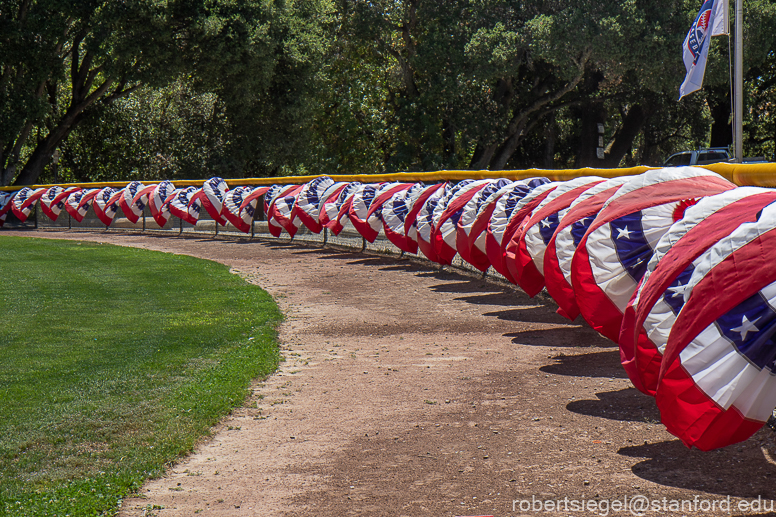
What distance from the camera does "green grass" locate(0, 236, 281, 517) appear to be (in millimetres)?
4535

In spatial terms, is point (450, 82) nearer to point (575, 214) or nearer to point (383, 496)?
point (575, 214)

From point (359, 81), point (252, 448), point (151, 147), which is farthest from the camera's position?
Result: point (151, 147)

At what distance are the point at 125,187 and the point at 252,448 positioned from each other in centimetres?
2335

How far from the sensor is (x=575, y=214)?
23.7ft

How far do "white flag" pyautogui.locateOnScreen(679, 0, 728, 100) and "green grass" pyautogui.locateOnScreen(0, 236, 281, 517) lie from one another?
11362mm

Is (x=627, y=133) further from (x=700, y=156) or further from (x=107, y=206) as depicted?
(x=107, y=206)

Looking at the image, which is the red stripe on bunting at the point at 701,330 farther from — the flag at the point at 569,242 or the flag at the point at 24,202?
the flag at the point at 24,202

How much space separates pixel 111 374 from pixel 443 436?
3175 millimetres

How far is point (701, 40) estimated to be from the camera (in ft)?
59.4

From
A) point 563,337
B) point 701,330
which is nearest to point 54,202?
point 563,337

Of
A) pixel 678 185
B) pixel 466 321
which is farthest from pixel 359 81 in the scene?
pixel 678 185

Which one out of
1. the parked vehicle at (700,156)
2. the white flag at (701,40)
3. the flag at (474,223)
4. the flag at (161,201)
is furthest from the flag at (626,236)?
the parked vehicle at (700,156)

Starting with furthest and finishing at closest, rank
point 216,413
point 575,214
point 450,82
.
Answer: point 450,82 < point 575,214 < point 216,413

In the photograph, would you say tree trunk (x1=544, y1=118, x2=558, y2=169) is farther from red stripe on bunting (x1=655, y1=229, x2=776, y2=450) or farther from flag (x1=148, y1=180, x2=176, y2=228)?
red stripe on bunting (x1=655, y1=229, x2=776, y2=450)
